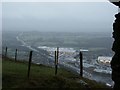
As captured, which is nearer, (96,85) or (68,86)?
(68,86)

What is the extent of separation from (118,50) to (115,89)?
1.13 m

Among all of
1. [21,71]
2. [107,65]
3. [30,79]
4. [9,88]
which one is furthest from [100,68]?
[9,88]

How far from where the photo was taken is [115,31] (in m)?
9.39

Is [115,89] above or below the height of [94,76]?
above

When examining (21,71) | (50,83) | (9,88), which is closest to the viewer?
(9,88)

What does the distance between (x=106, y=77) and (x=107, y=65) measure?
268 cm

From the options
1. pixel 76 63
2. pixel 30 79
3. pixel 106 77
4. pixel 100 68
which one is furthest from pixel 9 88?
pixel 76 63

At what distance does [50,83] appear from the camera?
564 inches

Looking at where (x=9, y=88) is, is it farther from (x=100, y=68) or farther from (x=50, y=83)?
(x=100, y=68)

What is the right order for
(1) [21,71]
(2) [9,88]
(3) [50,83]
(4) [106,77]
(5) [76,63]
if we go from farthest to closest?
(5) [76,63]
(4) [106,77]
(1) [21,71]
(3) [50,83]
(2) [9,88]

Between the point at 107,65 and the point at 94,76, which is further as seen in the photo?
the point at 107,65

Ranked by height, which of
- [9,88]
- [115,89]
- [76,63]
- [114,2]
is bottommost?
[76,63]

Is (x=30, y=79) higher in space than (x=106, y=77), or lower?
higher

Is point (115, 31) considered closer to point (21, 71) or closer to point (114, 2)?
point (114, 2)
